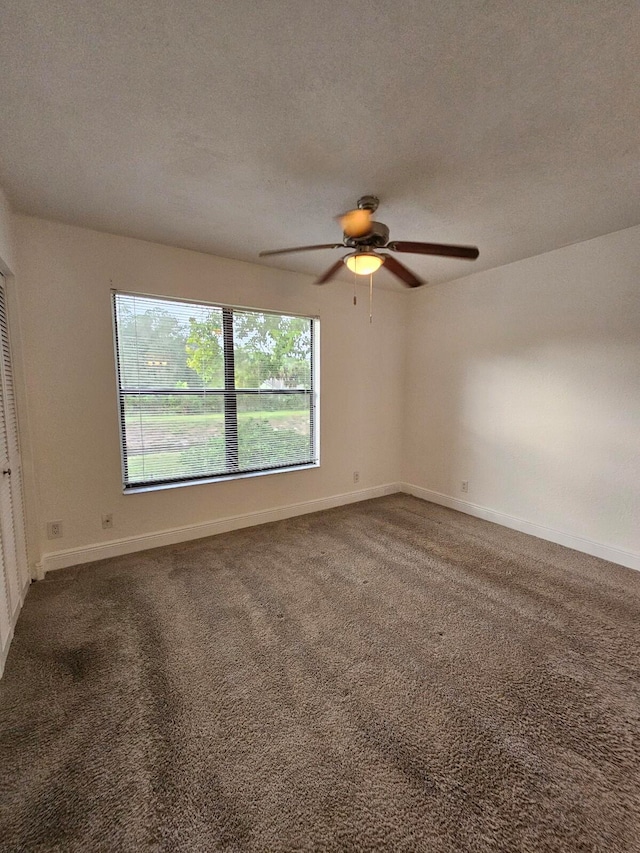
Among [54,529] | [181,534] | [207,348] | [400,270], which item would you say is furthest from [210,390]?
[400,270]

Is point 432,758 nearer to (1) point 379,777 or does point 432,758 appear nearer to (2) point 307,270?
(1) point 379,777

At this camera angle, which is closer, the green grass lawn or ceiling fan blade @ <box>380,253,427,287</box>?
ceiling fan blade @ <box>380,253,427,287</box>

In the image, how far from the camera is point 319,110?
1.46m

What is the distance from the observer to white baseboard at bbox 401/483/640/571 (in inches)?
105

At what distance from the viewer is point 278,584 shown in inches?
94.6

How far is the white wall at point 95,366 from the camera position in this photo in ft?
8.02

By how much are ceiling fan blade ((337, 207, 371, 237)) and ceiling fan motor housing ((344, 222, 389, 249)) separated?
21 millimetres

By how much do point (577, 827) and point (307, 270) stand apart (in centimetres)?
370

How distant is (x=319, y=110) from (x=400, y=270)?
1.03 m

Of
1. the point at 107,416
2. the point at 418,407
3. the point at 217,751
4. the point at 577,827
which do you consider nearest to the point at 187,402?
the point at 107,416

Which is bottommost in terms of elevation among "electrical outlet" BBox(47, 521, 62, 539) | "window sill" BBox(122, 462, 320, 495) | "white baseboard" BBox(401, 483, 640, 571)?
"white baseboard" BBox(401, 483, 640, 571)

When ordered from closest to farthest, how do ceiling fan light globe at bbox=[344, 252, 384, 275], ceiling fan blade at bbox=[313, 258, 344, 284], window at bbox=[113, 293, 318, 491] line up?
ceiling fan light globe at bbox=[344, 252, 384, 275], ceiling fan blade at bbox=[313, 258, 344, 284], window at bbox=[113, 293, 318, 491]

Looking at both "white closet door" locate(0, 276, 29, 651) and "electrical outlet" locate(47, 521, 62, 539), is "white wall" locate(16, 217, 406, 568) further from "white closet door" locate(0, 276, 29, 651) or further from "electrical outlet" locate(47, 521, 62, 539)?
"white closet door" locate(0, 276, 29, 651)

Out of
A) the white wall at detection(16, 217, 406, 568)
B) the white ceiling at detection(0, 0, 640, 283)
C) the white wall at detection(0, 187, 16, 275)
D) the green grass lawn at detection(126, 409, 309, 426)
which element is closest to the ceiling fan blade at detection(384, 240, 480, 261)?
the white ceiling at detection(0, 0, 640, 283)
